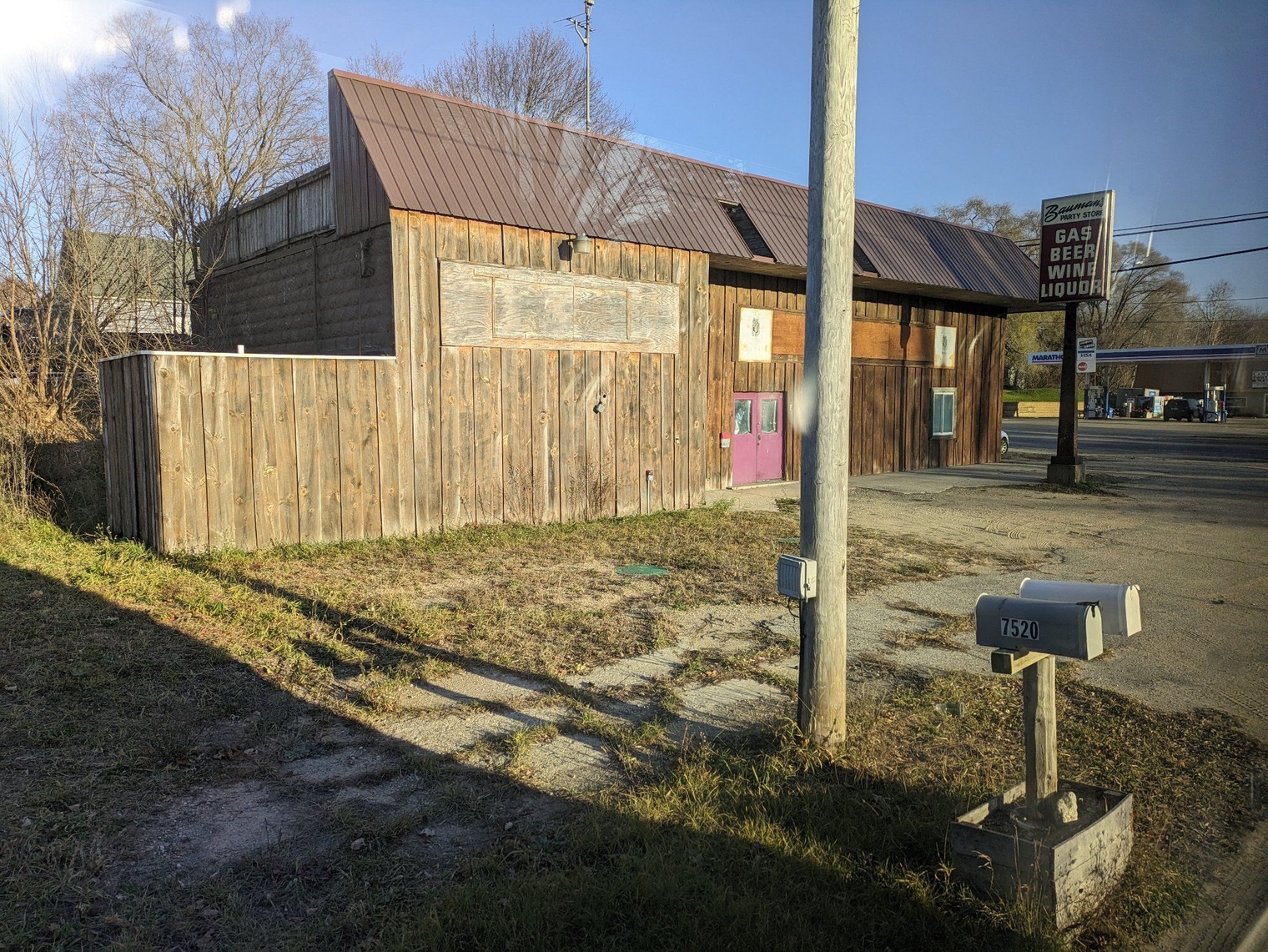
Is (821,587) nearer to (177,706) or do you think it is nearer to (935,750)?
(935,750)

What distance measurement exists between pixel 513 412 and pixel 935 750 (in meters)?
7.70

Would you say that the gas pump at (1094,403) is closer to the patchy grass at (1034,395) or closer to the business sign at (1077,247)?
the patchy grass at (1034,395)

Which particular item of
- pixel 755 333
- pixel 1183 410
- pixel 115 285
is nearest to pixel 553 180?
pixel 755 333

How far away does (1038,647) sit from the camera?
9.95ft

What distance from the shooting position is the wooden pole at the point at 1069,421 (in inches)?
671

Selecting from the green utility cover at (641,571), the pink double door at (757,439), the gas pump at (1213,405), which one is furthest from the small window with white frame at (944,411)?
the gas pump at (1213,405)

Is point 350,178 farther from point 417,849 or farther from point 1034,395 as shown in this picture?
point 1034,395

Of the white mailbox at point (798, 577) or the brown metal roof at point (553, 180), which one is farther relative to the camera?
the brown metal roof at point (553, 180)

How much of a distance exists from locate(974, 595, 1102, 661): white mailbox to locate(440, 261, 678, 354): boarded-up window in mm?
8287

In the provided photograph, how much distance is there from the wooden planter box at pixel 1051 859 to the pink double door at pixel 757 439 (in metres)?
12.9

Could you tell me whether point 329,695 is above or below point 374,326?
below

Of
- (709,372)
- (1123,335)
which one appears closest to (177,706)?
(709,372)

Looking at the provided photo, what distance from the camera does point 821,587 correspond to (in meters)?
4.16

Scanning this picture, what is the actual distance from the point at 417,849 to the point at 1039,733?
8.18 ft
